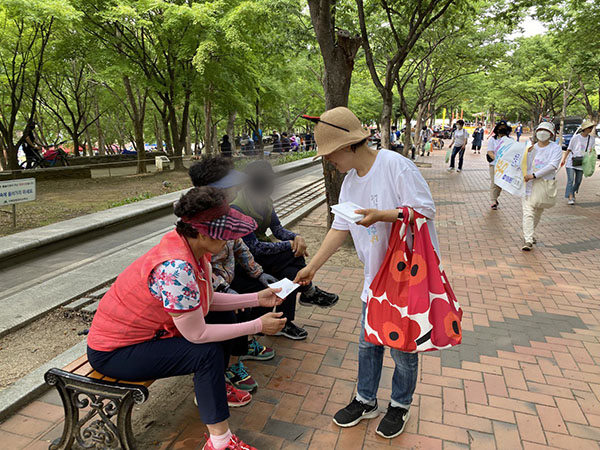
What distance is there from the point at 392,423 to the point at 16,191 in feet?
21.8

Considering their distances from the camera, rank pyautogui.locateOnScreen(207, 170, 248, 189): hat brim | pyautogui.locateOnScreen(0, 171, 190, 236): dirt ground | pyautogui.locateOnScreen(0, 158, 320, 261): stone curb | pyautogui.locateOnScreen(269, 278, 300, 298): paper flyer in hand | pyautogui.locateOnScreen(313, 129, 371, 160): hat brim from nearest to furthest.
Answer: pyautogui.locateOnScreen(313, 129, 371, 160): hat brim < pyautogui.locateOnScreen(269, 278, 300, 298): paper flyer in hand < pyautogui.locateOnScreen(207, 170, 248, 189): hat brim < pyautogui.locateOnScreen(0, 158, 320, 261): stone curb < pyautogui.locateOnScreen(0, 171, 190, 236): dirt ground

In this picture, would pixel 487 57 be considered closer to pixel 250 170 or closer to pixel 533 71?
pixel 250 170

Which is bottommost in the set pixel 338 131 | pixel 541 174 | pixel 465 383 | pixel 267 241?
pixel 465 383

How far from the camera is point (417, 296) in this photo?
6.59ft

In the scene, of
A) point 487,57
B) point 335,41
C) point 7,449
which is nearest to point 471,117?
point 487,57

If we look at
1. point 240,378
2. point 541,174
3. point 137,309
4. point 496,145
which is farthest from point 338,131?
point 496,145

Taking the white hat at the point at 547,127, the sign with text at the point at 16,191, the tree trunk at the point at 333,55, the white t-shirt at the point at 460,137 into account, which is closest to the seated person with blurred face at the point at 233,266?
the tree trunk at the point at 333,55

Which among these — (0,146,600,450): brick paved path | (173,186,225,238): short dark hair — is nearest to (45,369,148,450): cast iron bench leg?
A: (0,146,600,450): brick paved path

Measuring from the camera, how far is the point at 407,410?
7.94 feet

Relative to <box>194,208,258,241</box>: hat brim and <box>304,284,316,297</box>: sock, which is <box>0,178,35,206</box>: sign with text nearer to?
<box>304,284,316,297</box>: sock

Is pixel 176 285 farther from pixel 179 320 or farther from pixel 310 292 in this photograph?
pixel 310 292

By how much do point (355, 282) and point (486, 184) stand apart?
911 centimetres

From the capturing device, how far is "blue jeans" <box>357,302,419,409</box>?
7.39 ft

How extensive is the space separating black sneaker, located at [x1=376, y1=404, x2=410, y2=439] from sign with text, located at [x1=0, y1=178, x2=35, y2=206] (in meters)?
6.47
